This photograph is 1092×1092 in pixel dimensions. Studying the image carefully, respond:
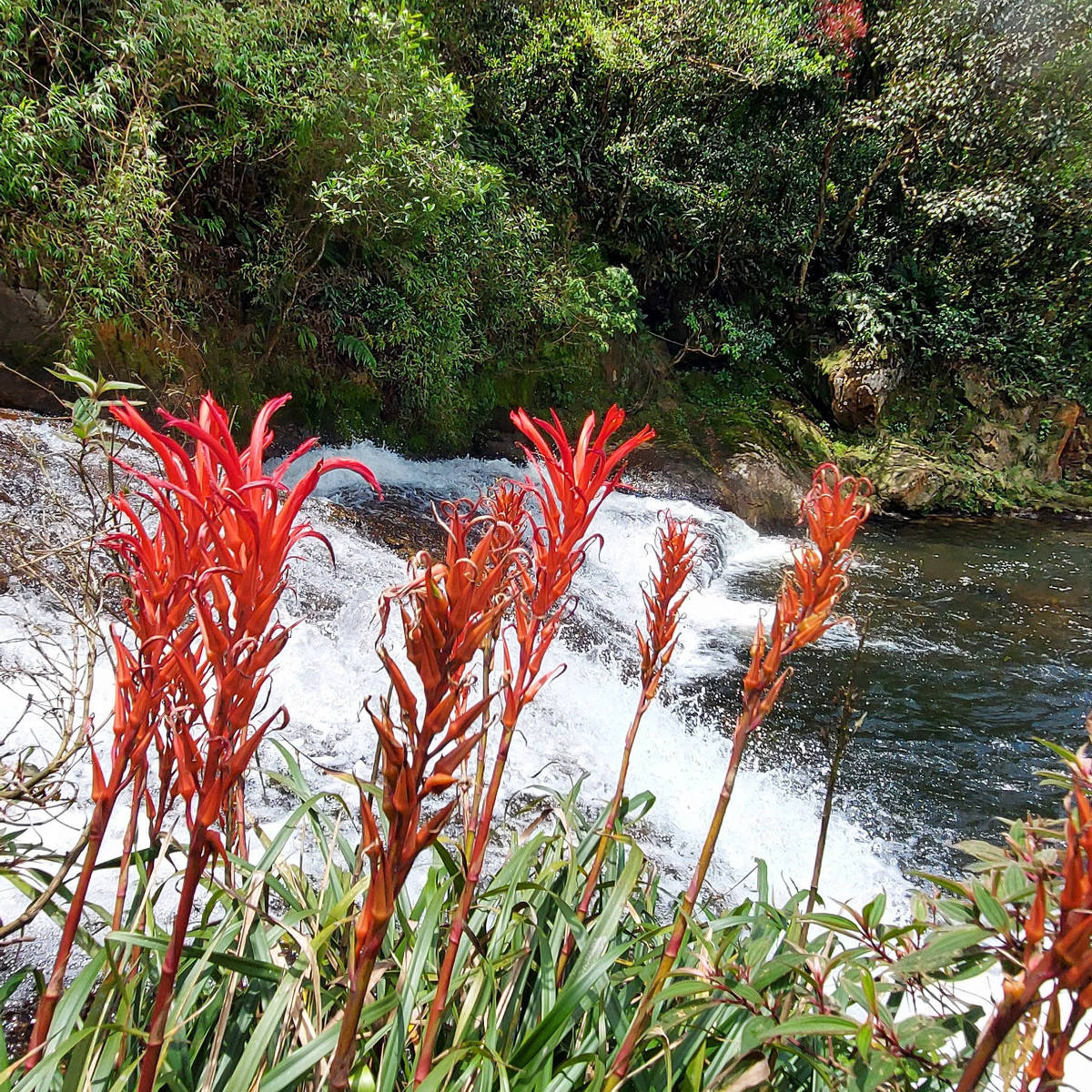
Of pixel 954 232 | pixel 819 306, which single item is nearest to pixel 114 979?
pixel 819 306

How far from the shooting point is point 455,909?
1.14 m

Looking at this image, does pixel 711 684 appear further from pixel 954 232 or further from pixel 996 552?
pixel 954 232

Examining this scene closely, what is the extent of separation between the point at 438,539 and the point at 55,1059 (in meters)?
5.22

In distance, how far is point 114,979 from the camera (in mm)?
1005

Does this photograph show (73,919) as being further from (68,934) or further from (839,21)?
(839,21)

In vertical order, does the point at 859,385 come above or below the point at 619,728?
above

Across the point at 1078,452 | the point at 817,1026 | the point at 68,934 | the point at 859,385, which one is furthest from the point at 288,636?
the point at 1078,452

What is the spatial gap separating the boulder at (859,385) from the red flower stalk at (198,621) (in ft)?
40.4

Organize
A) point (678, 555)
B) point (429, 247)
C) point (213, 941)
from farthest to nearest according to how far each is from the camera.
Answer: point (429, 247) < point (678, 555) < point (213, 941)

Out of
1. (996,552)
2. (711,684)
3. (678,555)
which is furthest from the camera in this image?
(996,552)

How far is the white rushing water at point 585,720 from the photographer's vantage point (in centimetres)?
324

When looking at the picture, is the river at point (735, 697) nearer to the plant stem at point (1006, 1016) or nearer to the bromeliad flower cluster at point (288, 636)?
the bromeliad flower cluster at point (288, 636)

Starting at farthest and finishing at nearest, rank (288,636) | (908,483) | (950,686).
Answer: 1. (908,483)
2. (950,686)
3. (288,636)

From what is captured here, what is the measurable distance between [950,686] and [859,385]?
7.30 metres
